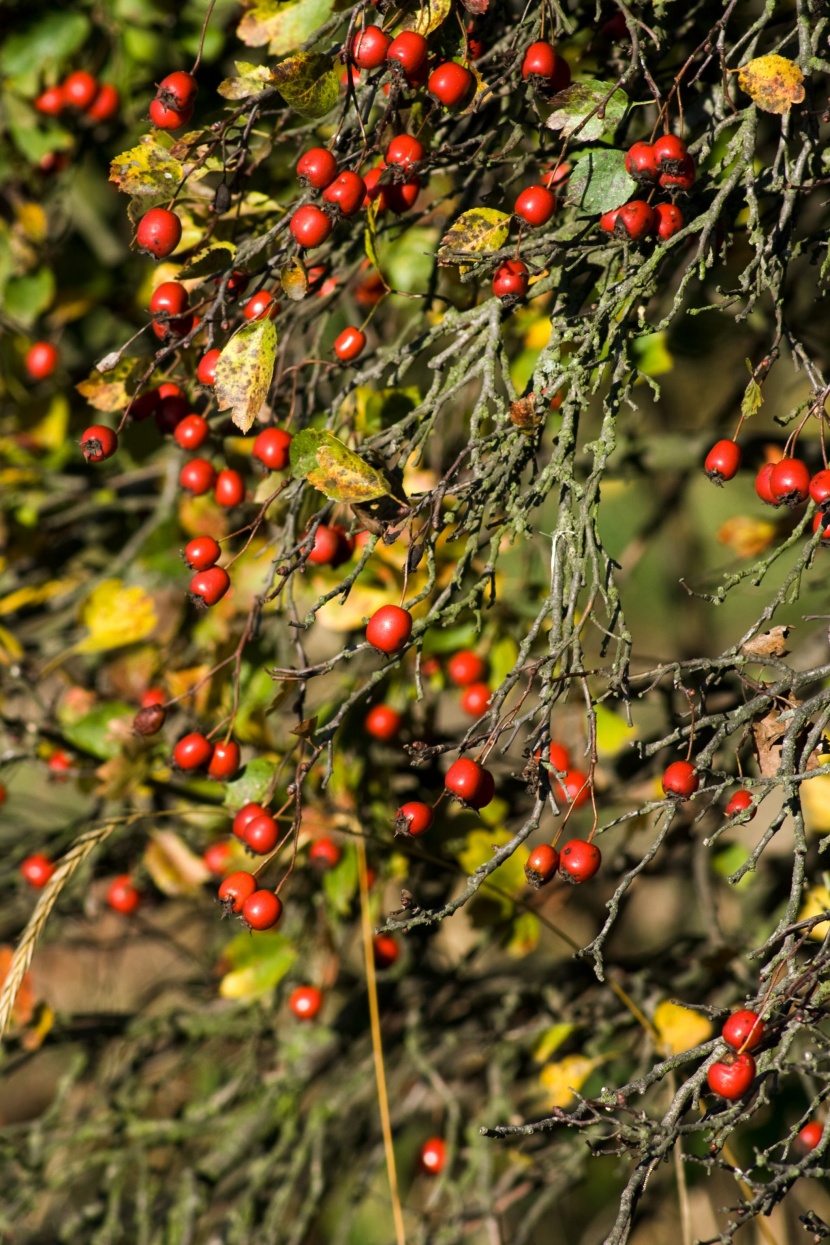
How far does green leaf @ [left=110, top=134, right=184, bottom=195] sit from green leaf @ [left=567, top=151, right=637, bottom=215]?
1.36 ft

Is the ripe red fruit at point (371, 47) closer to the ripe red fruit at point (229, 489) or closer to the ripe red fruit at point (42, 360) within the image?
the ripe red fruit at point (229, 489)

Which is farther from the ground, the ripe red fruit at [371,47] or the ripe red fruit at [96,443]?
the ripe red fruit at [371,47]

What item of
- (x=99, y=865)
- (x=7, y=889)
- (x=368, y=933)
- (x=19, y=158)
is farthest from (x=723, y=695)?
(x=19, y=158)

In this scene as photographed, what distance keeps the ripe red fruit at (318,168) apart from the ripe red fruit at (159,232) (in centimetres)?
14

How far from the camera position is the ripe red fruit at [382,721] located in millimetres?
1701

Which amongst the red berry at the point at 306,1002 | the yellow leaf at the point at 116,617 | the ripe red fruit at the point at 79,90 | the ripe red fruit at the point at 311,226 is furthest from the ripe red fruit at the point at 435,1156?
the ripe red fruit at the point at 79,90

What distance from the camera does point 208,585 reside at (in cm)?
117

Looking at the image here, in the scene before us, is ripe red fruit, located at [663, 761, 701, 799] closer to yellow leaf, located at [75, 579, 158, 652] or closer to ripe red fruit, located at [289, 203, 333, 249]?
ripe red fruit, located at [289, 203, 333, 249]

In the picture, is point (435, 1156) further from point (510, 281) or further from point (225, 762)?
point (510, 281)

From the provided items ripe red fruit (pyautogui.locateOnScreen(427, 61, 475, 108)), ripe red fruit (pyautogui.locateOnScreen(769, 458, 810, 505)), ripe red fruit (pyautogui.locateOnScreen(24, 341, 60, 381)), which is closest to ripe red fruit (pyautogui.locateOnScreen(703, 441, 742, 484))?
ripe red fruit (pyautogui.locateOnScreen(769, 458, 810, 505))

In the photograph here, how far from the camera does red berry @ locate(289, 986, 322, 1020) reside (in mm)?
1851

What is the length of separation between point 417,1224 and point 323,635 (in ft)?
4.82

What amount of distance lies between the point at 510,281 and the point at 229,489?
48cm

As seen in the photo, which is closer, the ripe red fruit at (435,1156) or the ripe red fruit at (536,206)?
the ripe red fruit at (536,206)
